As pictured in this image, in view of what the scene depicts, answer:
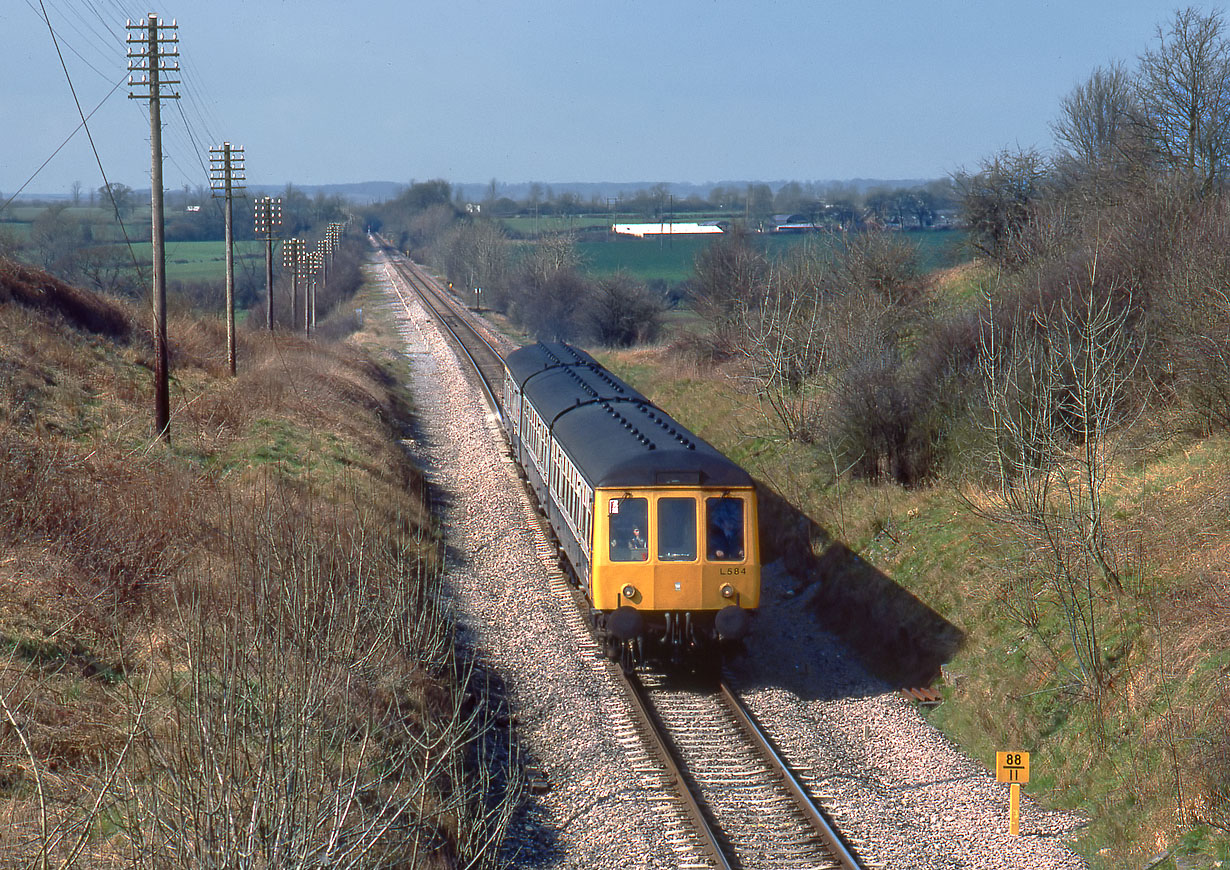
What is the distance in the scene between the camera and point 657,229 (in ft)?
393

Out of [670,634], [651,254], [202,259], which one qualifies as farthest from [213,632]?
[202,259]

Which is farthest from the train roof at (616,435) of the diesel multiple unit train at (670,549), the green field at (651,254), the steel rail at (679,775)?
the green field at (651,254)

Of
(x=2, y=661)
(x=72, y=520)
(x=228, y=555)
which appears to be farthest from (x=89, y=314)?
(x=2, y=661)

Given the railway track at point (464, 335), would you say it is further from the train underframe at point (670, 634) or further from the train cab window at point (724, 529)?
the train cab window at point (724, 529)

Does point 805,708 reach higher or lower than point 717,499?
lower

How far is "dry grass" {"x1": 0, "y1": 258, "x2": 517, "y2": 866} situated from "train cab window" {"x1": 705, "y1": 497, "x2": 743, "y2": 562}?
10.2 ft

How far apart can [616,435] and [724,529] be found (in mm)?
2268

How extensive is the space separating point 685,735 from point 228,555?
497 centimetres

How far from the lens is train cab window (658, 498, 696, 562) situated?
12117 mm

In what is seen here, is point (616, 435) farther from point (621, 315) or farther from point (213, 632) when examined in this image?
point (621, 315)

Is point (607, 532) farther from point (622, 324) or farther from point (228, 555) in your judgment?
point (622, 324)

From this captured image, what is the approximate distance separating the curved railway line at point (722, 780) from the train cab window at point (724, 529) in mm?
1565

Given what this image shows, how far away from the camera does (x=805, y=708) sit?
12.2 metres

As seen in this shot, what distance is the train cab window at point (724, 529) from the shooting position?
39.9 feet
